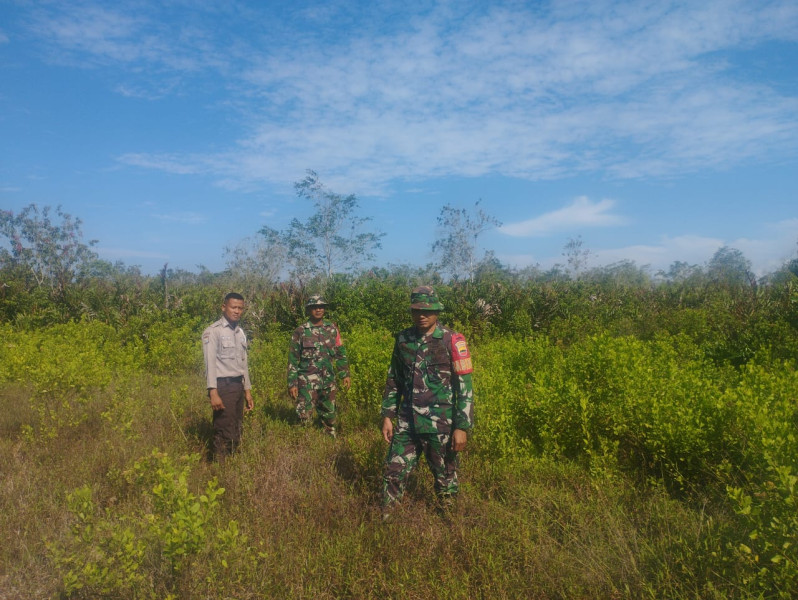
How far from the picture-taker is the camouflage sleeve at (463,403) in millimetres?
3752

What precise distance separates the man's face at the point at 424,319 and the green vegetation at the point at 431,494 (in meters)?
1.36

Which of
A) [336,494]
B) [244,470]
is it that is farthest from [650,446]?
[244,470]

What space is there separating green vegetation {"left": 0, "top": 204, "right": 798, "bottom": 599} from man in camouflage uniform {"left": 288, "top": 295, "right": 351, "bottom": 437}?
0.32 m

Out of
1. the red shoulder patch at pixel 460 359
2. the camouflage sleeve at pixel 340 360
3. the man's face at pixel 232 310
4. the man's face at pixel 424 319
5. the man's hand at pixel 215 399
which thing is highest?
the man's face at pixel 232 310

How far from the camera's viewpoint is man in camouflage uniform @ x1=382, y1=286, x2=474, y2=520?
381 cm

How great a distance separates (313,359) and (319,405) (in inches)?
22.6

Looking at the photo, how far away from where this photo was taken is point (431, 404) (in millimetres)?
3850

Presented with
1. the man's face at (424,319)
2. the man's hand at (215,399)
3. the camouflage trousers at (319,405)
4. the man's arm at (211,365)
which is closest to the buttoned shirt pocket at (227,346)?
the man's arm at (211,365)

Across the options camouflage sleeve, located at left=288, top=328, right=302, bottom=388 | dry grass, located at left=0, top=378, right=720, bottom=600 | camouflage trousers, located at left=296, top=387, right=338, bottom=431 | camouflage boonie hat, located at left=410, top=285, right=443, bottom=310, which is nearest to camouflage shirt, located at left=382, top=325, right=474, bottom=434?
camouflage boonie hat, located at left=410, top=285, right=443, bottom=310

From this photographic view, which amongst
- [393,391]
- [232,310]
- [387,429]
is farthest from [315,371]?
[387,429]

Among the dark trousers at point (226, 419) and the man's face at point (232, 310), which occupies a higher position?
the man's face at point (232, 310)

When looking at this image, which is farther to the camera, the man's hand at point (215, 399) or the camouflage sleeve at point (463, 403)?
the man's hand at point (215, 399)

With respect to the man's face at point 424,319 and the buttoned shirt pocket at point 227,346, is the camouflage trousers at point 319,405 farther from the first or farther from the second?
the man's face at point 424,319

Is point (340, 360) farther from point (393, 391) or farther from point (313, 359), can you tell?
point (393, 391)
